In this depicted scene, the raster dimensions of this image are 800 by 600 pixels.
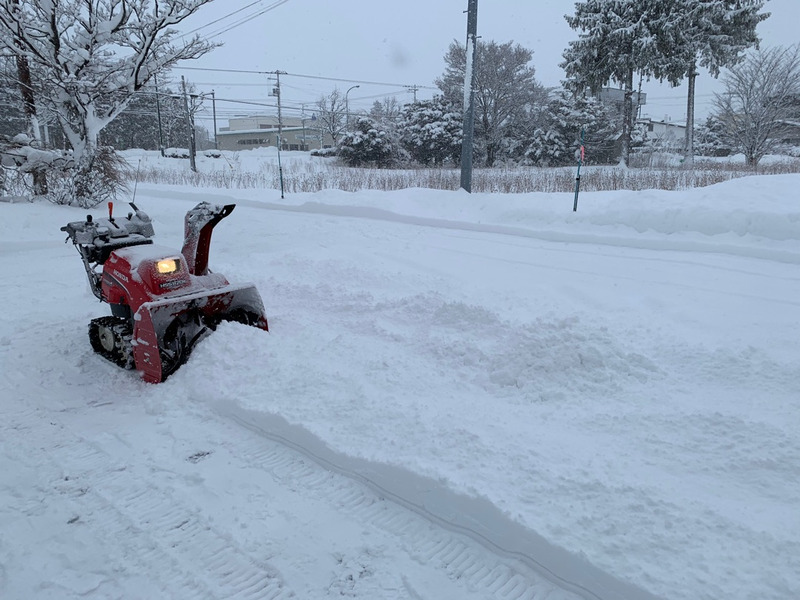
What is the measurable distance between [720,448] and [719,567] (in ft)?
3.17

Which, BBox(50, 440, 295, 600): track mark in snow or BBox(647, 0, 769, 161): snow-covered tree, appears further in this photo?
BBox(647, 0, 769, 161): snow-covered tree

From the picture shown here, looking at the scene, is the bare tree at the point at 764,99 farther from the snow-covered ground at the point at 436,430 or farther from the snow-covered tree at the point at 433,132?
the snow-covered ground at the point at 436,430

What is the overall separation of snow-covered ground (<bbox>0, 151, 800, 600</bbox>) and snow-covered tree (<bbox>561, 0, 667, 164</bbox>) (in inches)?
917

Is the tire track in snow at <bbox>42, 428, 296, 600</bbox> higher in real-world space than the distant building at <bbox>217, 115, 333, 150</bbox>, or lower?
lower

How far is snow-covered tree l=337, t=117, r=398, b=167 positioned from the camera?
3250 centimetres

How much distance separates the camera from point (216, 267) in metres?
7.28

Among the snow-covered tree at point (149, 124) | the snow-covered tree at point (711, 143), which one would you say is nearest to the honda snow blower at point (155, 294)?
the snow-covered tree at point (711, 143)

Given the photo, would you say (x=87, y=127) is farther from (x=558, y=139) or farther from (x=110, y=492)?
(x=558, y=139)

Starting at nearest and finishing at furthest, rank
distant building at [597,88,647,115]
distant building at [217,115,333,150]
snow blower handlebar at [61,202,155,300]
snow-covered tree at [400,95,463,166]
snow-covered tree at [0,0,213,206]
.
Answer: snow blower handlebar at [61,202,155,300] < snow-covered tree at [0,0,213,206] < snow-covered tree at [400,95,463,166] < distant building at [597,88,647,115] < distant building at [217,115,333,150]

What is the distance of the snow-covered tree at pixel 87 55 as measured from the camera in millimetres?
11078

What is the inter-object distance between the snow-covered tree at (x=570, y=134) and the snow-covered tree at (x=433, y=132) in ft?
15.3

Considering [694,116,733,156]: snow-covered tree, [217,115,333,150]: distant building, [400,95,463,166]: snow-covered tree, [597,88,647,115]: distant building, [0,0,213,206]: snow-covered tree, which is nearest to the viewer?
[0,0,213,206]: snow-covered tree

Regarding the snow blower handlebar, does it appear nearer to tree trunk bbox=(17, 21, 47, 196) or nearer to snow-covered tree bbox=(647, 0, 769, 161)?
tree trunk bbox=(17, 21, 47, 196)

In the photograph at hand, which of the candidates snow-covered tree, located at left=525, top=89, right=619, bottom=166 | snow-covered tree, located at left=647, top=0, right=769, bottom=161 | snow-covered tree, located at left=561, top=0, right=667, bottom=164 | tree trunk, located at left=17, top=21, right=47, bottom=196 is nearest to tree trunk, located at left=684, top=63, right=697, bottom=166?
snow-covered tree, located at left=647, top=0, right=769, bottom=161
